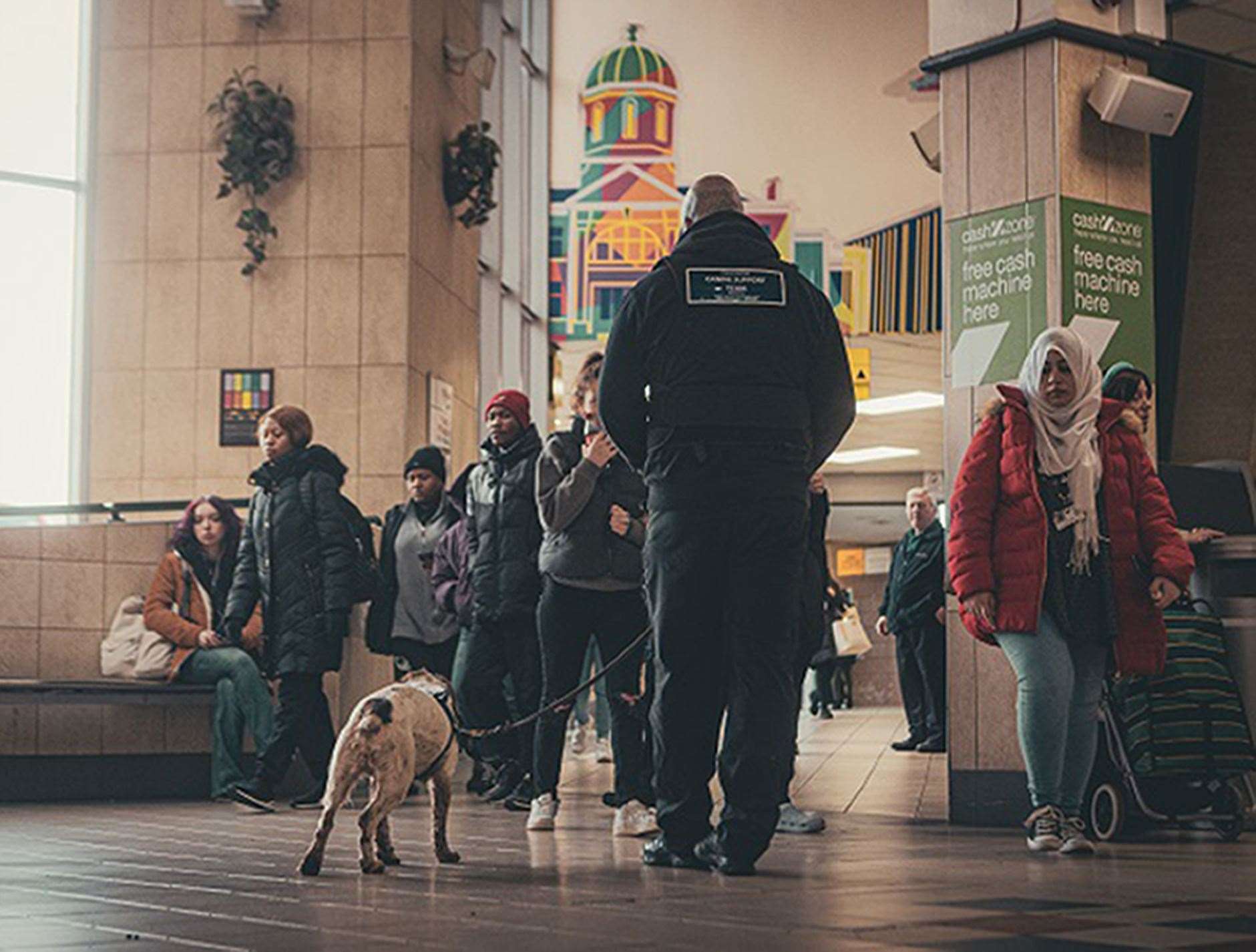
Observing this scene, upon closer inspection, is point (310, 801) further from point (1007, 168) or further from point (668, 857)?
point (1007, 168)

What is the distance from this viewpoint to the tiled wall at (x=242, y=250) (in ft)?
38.2

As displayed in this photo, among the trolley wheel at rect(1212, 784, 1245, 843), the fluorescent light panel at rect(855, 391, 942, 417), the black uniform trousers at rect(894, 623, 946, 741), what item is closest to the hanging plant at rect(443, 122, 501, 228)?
the black uniform trousers at rect(894, 623, 946, 741)

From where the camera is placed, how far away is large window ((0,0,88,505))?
38.3ft

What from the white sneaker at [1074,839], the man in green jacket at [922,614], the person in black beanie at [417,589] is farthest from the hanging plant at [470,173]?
the white sneaker at [1074,839]

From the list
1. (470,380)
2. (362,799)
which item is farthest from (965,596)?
(470,380)

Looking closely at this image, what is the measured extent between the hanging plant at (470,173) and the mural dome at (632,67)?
8047mm

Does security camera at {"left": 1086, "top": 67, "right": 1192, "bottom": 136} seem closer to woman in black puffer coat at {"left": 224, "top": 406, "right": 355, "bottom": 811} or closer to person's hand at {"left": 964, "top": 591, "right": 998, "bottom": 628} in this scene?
person's hand at {"left": 964, "top": 591, "right": 998, "bottom": 628}

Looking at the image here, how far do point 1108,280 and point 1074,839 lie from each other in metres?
2.26

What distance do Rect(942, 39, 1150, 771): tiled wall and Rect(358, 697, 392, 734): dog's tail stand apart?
8.37ft

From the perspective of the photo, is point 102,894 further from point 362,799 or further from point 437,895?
point 362,799

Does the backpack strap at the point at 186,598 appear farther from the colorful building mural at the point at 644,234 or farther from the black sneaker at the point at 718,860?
the colorful building mural at the point at 644,234

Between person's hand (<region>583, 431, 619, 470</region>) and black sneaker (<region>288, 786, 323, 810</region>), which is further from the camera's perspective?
black sneaker (<region>288, 786, 323, 810</region>)

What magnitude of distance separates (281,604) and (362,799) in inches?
47.3

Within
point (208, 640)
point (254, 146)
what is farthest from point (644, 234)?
point (208, 640)
